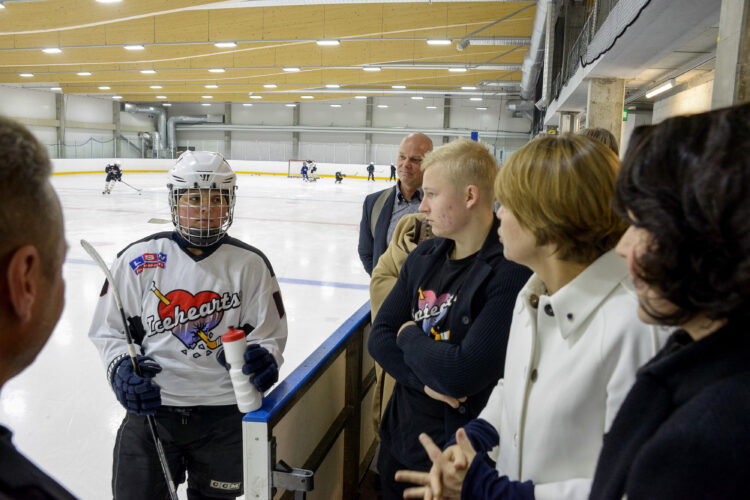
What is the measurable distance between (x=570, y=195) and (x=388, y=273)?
1.11 m

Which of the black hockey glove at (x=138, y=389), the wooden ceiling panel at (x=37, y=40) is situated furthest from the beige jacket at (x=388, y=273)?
the wooden ceiling panel at (x=37, y=40)

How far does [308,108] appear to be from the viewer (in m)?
33.5

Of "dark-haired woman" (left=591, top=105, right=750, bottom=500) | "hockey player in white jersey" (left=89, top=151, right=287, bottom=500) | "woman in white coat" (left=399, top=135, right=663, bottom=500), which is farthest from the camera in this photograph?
"hockey player in white jersey" (left=89, top=151, right=287, bottom=500)

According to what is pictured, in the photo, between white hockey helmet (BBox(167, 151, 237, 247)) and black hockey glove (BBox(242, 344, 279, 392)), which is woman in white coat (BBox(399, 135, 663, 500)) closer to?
black hockey glove (BBox(242, 344, 279, 392))

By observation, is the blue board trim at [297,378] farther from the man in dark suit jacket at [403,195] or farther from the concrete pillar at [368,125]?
the concrete pillar at [368,125]

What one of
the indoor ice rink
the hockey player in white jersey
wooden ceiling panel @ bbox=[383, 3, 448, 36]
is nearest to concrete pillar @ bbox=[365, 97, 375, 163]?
the indoor ice rink

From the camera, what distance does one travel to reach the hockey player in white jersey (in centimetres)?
178

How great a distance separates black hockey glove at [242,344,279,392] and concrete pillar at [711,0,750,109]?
85.4 inches

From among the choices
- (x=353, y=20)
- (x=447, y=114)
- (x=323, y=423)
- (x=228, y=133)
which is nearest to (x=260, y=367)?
(x=323, y=423)

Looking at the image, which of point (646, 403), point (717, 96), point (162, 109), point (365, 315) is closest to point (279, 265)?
point (365, 315)

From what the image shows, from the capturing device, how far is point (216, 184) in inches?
72.9

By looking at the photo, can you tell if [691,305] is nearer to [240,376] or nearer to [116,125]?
[240,376]

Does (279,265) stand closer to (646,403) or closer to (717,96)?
(717,96)

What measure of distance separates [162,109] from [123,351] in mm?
37921
